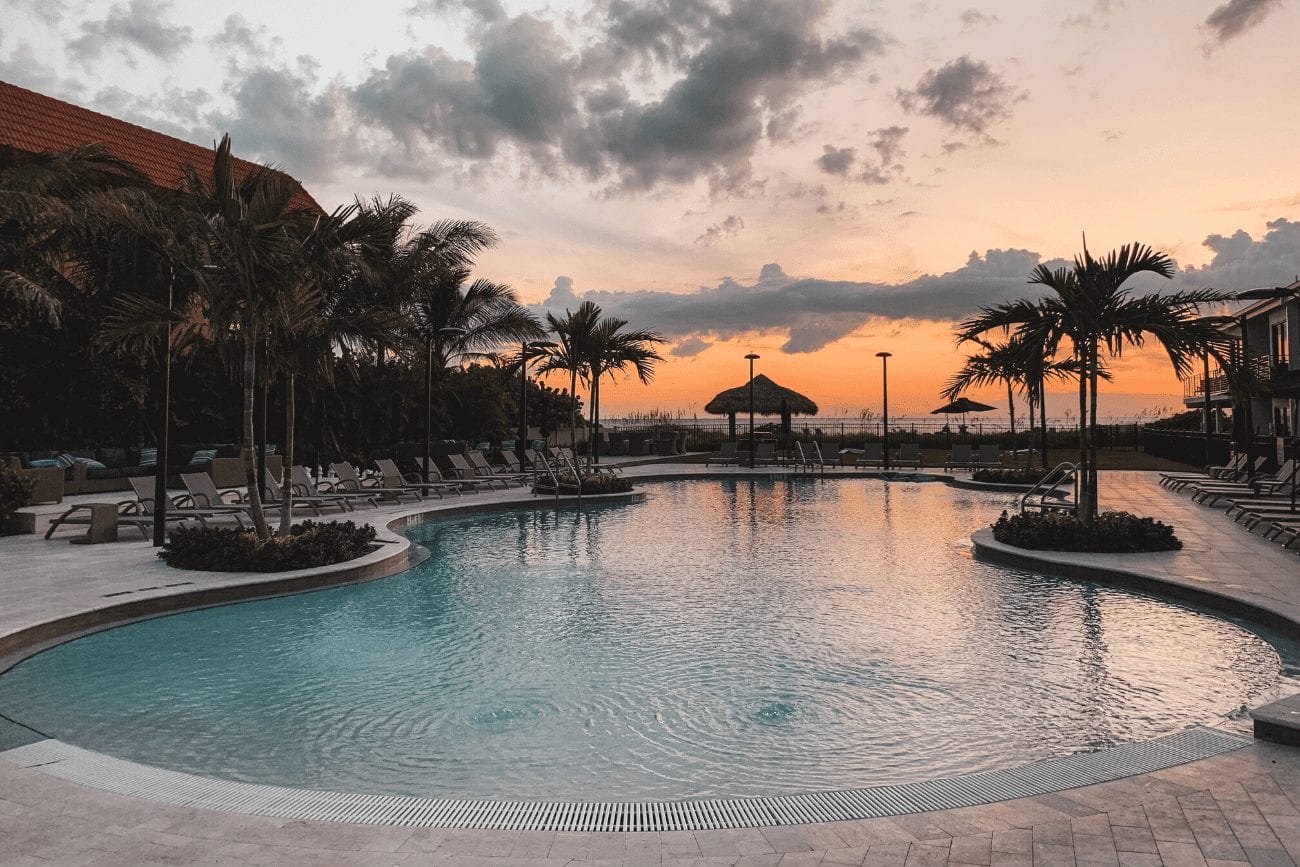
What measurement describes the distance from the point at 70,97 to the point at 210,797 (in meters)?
39.3

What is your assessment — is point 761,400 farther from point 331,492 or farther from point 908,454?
point 331,492

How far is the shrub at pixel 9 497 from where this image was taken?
11906 millimetres

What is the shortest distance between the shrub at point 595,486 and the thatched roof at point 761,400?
47.0ft

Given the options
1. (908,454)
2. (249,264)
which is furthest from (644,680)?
(908,454)

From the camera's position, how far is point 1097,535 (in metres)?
10.3

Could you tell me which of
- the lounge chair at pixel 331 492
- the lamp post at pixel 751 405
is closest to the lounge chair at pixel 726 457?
the lamp post at pixel 751 405

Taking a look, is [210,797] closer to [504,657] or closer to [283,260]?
[504,657]

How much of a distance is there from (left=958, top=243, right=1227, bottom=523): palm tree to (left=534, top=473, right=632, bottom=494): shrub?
993cm

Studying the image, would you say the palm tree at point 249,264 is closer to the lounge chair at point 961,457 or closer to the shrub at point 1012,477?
the shrub at point 1012,477

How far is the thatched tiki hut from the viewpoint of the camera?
33.6m

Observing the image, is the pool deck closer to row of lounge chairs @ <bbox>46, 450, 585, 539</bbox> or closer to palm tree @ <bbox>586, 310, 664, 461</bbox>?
row of lounge chairs @ <bbox>46, 450, 585, 539</bbox>

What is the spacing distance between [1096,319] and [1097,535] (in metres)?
2.72

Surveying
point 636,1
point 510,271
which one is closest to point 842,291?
point 510,271

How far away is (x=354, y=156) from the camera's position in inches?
907
